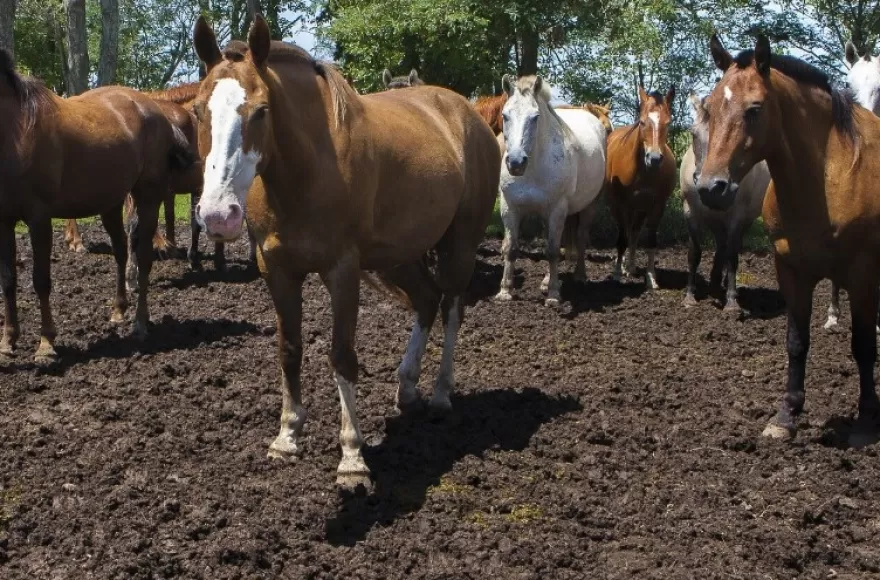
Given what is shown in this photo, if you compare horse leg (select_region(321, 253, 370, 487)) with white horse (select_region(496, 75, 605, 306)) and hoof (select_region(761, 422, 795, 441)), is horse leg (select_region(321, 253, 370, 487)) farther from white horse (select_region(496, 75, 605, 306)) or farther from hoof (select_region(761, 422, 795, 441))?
white horse (select_region(496, 75, 605, 306))

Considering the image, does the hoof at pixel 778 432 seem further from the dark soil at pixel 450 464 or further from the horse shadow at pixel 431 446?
the horse shadow at pixel 431 446

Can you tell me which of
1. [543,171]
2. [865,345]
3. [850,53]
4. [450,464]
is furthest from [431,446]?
[850,53]

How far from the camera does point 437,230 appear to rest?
5.77m

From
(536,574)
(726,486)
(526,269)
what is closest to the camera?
(536,574)

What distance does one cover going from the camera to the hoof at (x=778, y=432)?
5723 mm

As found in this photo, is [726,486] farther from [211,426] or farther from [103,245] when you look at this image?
[103,245]

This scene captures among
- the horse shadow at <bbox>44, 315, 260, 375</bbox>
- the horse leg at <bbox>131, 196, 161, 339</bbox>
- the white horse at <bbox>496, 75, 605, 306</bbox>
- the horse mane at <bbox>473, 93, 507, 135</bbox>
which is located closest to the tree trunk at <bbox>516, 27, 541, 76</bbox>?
the horse mane at <bbox>473, 93, 507, 135</bbox>

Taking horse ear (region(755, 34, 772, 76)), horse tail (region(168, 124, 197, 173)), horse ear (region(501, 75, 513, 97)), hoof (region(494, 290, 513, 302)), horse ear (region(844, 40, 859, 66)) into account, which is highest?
horse ear (region(844, 40, 859, 66))

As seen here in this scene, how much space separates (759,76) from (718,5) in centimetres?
1221

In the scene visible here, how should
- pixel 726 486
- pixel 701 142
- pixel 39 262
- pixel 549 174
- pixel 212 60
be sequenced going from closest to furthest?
pixel 212 60, pixel 726 486, pixel 39 262, pixel 701 142, pixel 549 174

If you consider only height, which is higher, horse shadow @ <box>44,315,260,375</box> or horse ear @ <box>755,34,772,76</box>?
horse ear @ <box>755,34,772,76</box>

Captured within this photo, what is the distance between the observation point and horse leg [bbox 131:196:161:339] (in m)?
8.33

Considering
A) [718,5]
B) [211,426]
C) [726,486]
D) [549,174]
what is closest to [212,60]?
[211,426]

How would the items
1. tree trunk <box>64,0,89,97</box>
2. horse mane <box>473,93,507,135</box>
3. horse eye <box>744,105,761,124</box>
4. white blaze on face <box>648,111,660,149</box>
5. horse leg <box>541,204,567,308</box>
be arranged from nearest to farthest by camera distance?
horse eye <box>744,105,761,124</box>
horse leg <box>541,204,567,308</box>
white blaze on face <box>648,111,660,149</box>
horse mane <box>473,93,507,135</box>
tree trunk <box>64,0,89,97</box>
